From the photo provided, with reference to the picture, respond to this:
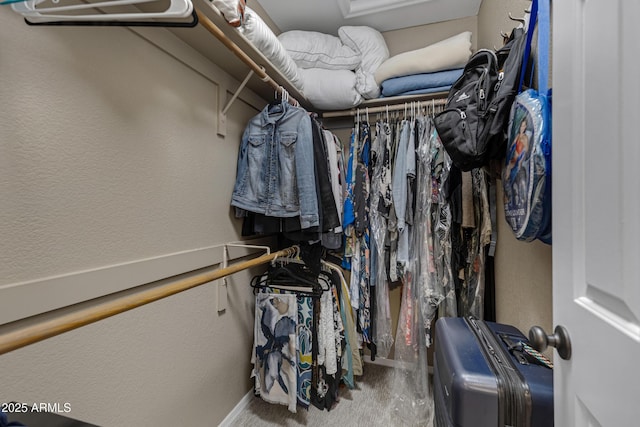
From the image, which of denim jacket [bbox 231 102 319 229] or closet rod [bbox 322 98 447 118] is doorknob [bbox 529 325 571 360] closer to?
denim jacket [bbox 231 102 319 229]

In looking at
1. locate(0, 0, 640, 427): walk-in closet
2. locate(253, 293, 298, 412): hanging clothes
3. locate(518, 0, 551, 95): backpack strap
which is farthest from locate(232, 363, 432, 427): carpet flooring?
locate(518, 0, 551, 95): backpack strap

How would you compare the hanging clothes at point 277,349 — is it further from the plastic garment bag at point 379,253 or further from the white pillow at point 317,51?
the white pillow at point 317,51

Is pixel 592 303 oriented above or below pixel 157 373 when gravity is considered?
above

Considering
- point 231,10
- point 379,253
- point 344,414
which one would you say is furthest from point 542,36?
point 344,414

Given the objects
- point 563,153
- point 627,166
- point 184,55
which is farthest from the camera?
point 184,55

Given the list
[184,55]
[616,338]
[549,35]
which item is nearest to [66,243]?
[184,55]

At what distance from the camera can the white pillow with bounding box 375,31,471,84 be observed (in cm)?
164

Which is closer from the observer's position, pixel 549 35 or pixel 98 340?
pixel 549 35

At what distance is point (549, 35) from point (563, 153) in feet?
1.48

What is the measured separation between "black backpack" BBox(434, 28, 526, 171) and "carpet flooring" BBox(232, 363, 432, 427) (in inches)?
58.5

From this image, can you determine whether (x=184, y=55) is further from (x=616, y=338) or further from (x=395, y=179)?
(x=616, y=338)

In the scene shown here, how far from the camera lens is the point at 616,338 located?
1.33 feet

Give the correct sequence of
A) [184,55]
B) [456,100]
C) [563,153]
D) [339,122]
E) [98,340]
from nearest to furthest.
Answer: [563,153] → [98,340] → [456,100] → [184,55] → [339,122]

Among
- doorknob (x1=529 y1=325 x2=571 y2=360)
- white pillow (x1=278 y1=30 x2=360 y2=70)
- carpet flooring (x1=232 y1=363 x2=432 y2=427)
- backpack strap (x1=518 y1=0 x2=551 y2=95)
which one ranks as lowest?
carpet flooring (x1=232 y1=363 x2=432 y2=427)
